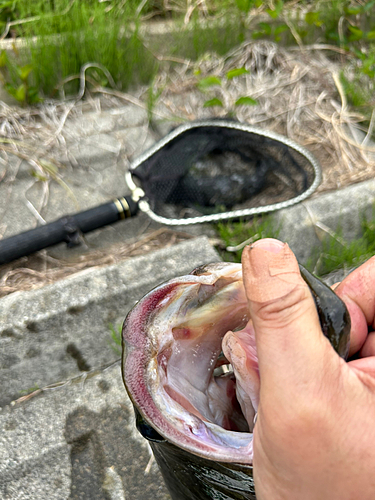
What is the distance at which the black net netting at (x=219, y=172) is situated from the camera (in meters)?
2.17

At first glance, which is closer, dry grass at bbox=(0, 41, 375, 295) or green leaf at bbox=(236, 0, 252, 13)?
dry grass at bbox=(0, 41, 375, 295)

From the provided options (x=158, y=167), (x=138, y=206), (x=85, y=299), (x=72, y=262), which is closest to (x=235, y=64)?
(x=158, y=167)

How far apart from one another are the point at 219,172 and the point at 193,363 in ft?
5.03

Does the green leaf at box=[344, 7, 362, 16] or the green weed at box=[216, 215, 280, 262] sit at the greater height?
the green leaf at box=[344, 7, 362, 16]

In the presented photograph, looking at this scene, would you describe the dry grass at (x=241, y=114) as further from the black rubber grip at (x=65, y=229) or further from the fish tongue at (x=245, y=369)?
the fish tongue at (x=245, y=369)

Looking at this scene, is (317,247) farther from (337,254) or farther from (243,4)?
(243,4)

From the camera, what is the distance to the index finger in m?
0.99

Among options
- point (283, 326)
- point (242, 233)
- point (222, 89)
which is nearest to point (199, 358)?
point (283, 326)

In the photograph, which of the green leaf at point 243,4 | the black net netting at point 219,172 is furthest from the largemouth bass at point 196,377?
the green leaf at point 243,4

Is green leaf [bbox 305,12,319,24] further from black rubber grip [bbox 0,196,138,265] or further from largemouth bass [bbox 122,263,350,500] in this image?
largemouth bass [bbox 122,263,350,500]

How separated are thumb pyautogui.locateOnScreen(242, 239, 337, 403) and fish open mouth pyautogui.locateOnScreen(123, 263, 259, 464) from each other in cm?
17

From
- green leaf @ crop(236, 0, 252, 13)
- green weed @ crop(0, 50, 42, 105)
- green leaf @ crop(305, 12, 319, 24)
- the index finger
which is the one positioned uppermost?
green leaf @ crop(236, 0, 252, 13)

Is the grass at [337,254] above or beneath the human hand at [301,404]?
beneath

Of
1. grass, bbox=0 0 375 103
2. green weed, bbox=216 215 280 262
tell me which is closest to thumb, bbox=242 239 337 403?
green weed, bbox=216 215 280 262
